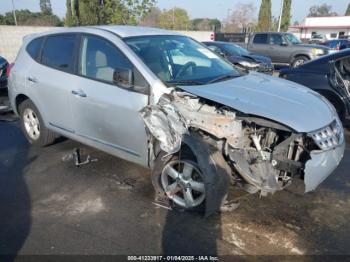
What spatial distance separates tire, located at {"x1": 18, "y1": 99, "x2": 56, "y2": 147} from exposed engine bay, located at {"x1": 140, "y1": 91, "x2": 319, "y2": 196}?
2334 millimetres

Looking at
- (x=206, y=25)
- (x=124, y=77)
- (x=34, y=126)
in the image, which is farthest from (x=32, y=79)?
(x=206, y=25)

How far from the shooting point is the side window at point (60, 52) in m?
4.22

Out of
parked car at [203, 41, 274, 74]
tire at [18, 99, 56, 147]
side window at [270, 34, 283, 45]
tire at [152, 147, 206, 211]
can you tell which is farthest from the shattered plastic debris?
side window at [270, 34, 283, 45]

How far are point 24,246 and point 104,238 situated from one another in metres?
0.69

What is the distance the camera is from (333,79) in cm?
571

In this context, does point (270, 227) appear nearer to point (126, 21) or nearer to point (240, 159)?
point (240, 159)

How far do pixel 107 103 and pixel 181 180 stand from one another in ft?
3.89

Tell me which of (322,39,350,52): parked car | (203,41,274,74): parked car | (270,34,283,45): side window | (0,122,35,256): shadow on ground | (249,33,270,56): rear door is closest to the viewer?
(0,122,35,256): shadow on ground

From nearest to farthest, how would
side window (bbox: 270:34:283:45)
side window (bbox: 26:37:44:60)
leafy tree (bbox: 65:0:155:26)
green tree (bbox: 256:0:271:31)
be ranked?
side window (bbox: 26:37:44:60), leafy tree (bbox: 65:0:155:26), side window (bbox: 270:34:283:45), green tree (bbox: 256:0:271:31)

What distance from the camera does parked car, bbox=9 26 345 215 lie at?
9.97 ft

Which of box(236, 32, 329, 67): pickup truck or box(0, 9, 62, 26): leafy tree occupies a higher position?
box(0, 9, 62, 26): leafy tree

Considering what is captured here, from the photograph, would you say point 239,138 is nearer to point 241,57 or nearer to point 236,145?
point 236,145

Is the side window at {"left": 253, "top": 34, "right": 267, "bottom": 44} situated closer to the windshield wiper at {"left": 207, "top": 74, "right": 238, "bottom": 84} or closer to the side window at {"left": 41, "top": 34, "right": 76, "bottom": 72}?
the windshield wiper at {"left": 207, "top": 74, "right": 238, "bottom": 84}

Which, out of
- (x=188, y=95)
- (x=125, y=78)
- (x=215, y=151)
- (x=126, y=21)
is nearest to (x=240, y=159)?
(x=215, y=151)
